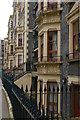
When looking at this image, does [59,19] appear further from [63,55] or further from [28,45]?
[28,45]

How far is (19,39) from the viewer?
24.4 m

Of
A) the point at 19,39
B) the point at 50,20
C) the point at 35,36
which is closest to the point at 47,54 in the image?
the point at 50,20

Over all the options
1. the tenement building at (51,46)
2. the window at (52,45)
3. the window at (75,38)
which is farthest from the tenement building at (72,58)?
the window at (52,45)

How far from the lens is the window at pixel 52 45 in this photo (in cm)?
972

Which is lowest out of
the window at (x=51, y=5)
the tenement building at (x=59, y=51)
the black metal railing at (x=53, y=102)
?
the black metal railing at (x=53, y=102)

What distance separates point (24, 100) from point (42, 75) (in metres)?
4.33

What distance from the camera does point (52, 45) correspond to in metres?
9.89

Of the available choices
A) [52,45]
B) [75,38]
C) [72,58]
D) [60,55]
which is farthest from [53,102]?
[52,45]

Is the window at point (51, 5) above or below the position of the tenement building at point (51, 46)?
above

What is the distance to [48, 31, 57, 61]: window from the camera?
9716mm

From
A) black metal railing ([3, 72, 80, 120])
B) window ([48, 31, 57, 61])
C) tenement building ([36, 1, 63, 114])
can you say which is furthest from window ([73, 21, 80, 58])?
window ([48, 31, 57, 61])

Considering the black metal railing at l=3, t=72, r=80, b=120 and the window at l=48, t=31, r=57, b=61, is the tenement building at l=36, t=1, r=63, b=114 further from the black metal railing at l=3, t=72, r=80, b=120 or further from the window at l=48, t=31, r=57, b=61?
the black metal railing at l=3, t=72, r=80, b=120

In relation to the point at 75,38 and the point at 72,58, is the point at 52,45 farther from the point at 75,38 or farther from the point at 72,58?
the point at 72,58

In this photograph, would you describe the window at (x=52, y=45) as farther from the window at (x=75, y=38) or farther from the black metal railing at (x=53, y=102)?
the black metal railing at (x=53, y=102)
